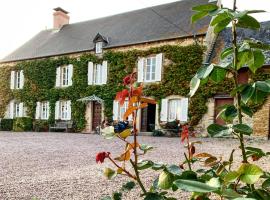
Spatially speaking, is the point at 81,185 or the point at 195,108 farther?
the point at 195,108

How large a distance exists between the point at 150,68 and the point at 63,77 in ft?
24.3

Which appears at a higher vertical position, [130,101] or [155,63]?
[155,63]

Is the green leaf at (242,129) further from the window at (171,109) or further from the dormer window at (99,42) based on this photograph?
the dormer window at (99,42)

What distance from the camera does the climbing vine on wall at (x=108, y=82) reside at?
54.3 ft

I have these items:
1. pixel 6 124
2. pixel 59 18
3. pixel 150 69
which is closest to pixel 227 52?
pixel 150 69

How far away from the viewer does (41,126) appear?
22.3 meters

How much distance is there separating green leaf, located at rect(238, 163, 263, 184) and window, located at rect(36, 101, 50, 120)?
22676 millimetres

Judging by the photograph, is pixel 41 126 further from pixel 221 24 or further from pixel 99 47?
pixel 221 24

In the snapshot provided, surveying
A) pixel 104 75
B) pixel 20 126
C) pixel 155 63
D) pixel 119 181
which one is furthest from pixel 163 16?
pixel 119 181

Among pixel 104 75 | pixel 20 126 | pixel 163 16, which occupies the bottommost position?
pixel 20 126

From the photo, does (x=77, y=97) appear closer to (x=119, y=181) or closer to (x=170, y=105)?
(x=170, y=105)

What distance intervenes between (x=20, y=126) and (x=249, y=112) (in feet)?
73.8

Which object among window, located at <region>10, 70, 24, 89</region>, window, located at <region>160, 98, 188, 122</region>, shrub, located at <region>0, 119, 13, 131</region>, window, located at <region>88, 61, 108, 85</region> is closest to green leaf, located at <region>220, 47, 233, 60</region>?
window, located at <region>160, 98, 188, 122</region>

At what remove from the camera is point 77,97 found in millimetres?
20969
